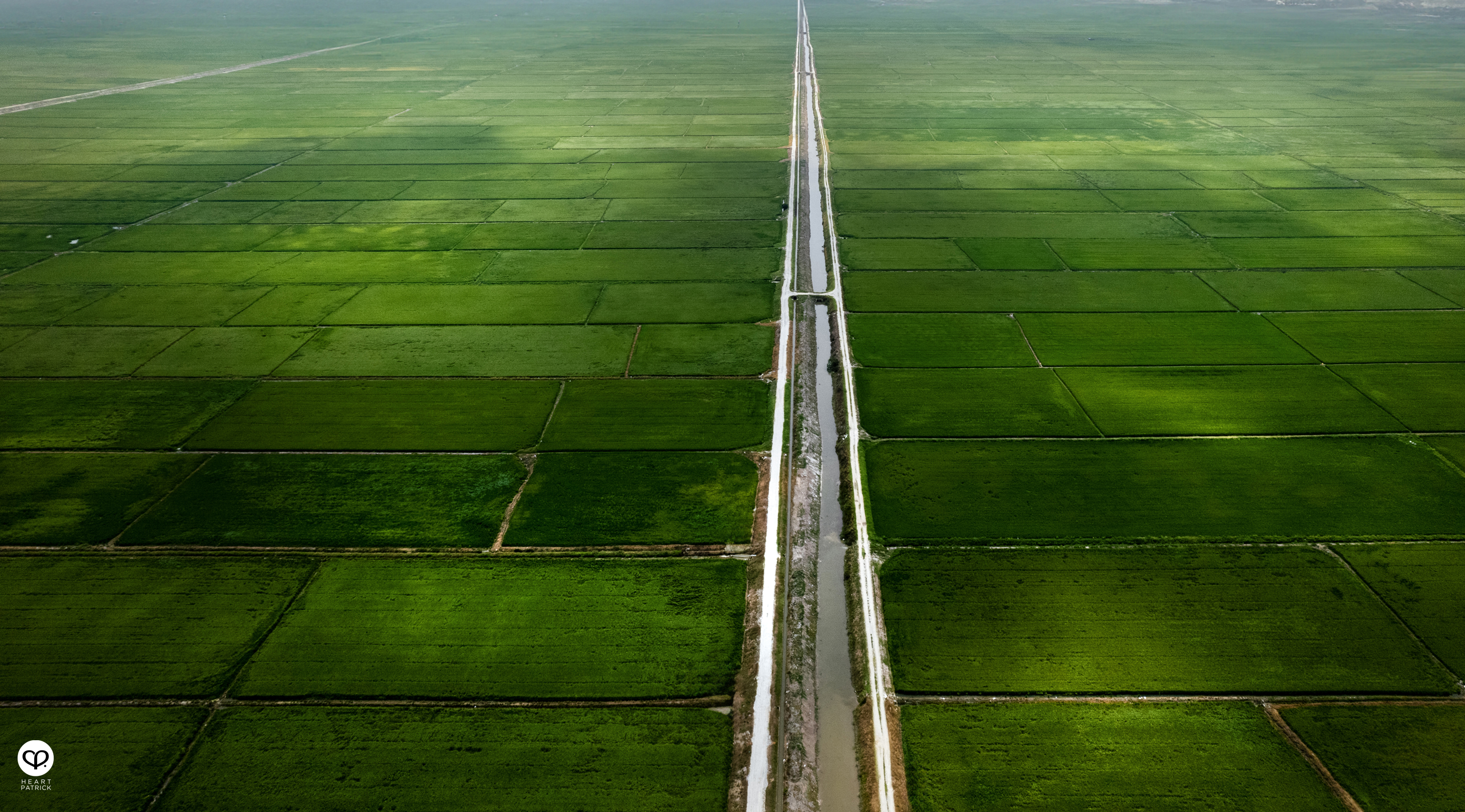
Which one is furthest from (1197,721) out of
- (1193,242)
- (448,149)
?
(448,149)

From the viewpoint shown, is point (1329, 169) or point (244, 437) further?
point (1329, 169)

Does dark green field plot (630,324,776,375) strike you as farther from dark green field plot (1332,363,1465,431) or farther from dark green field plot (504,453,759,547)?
dark green field plot (1332,363,1465,431)

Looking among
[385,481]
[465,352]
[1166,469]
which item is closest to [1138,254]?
[1166,469]

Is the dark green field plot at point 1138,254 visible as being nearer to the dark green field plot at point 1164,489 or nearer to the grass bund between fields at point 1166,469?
the grass bund between fields at point 1166,469

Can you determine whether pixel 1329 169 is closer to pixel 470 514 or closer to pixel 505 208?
pixel 505 208

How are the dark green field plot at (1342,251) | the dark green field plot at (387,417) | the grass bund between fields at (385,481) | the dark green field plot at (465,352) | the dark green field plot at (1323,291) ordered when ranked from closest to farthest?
the grass bund between fields at (385,481), the dark green field plot at (387,417), the dark green field plot at (465,352), the dark green field plot at (1323,291), the dark green field plot at (1342,251)

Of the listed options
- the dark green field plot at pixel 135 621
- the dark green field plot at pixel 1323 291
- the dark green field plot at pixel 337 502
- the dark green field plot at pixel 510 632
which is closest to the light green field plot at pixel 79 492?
the dark green field plot at pixel 337 502

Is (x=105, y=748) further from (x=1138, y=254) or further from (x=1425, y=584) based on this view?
(x=1138, y=254)
